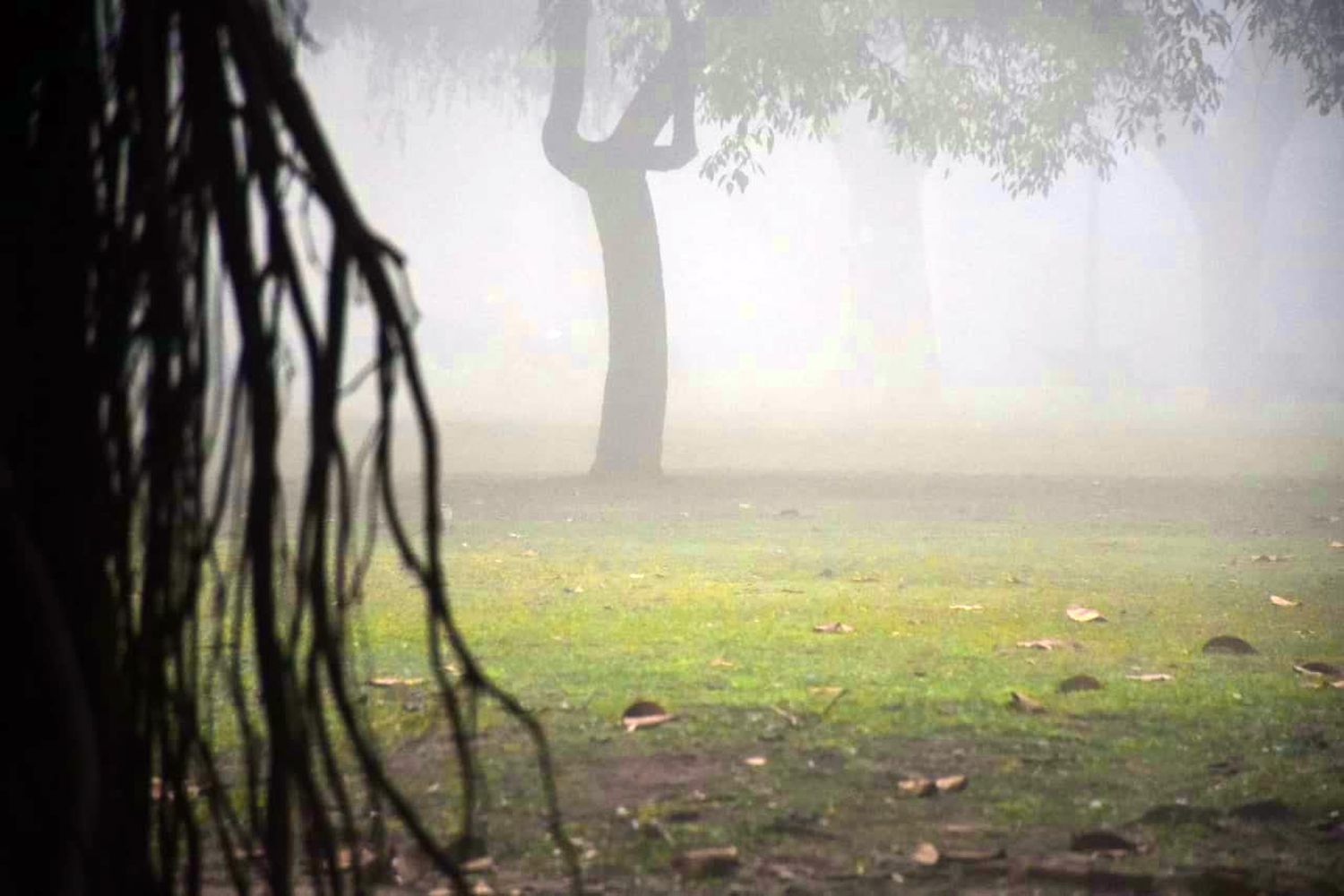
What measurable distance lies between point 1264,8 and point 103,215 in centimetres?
1568

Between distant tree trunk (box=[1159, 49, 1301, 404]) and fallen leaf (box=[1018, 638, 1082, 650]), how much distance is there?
26752mm

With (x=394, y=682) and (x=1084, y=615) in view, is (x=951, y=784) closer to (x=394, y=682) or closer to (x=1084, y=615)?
(x=394, y=682)

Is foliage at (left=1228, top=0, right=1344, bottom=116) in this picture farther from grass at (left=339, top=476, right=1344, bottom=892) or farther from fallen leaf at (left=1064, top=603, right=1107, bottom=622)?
fallen leaf at (left=1064, top=603, right=1107, bottom=622)

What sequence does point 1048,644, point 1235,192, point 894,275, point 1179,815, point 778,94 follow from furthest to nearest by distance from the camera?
1. point 1235,192
2. point 894,275
3. point 778,94
4. point 1048,644
5. point 1179,815

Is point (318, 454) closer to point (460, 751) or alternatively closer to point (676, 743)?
point (460, 751)

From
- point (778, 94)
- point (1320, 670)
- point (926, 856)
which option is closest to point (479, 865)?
point (926, 856)

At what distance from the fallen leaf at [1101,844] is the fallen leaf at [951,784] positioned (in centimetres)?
42

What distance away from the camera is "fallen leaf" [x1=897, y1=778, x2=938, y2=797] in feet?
12.0

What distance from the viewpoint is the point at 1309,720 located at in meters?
4.52

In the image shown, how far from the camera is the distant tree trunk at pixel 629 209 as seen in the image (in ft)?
49.4

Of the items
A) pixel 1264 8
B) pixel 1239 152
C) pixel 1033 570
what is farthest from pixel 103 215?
pixel 1239 152

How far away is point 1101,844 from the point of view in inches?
130

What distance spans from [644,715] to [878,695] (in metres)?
0.80

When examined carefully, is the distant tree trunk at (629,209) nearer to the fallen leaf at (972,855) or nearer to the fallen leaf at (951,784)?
the fallen leaf at (951,784)
